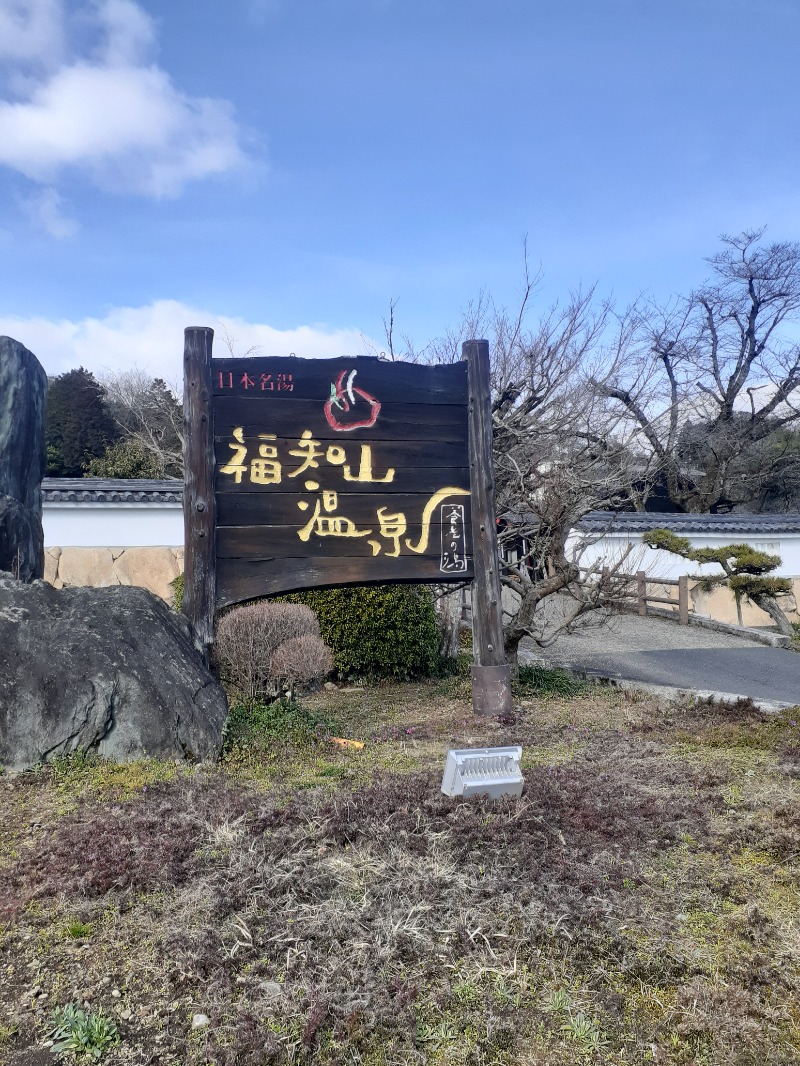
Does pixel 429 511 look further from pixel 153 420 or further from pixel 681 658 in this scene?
pixel 153 420

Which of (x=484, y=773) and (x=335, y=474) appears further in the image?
(x=335, y=474)

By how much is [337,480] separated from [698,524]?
49.8 ft

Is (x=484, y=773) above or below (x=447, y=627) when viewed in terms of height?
above

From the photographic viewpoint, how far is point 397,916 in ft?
9.21

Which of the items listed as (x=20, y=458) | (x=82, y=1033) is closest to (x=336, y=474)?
(x=20, y=458)

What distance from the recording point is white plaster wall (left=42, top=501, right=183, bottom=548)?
1563 centimetres

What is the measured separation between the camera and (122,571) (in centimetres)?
1580

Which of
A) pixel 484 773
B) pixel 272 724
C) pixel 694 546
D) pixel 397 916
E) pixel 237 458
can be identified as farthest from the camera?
pixel 694 546

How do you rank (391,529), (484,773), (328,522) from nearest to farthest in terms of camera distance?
(484,773) < (328,522) < (391,529)

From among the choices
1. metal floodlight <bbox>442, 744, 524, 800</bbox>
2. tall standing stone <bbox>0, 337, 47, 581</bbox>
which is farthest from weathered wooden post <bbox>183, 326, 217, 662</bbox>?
metal floodlight <bbox>442, 744, 524, 800</bbox>

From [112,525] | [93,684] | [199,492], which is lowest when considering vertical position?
[93,684]

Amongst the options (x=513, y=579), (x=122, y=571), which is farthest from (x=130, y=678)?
(x=122, y=571)

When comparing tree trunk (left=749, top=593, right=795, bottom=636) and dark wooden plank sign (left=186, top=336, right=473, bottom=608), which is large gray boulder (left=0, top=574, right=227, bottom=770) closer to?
dark wooden plank sign (left=186, top=336, right=473, bottom=608)

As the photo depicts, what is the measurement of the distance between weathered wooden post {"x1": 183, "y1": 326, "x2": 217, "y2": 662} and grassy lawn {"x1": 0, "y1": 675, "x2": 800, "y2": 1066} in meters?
1.49
